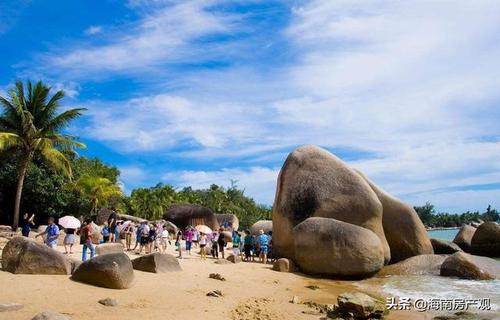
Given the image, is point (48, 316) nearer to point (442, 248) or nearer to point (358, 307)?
point (358, 307)

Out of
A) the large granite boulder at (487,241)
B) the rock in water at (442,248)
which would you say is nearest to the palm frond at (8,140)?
the rock in water at (442,248)

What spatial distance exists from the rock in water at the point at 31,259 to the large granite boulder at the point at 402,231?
1416 centimetres

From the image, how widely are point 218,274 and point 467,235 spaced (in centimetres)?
2189

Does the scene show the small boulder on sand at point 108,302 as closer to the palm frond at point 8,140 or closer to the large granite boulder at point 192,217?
the palm frond at point 8,140

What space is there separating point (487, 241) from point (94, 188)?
25.9m

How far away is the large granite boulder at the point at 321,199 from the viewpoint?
19266 millimetres

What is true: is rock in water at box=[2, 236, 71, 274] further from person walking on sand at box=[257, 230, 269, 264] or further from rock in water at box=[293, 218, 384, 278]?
person walking on sand at box=[257, 230, 269, 264]

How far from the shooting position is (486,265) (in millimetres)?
17547

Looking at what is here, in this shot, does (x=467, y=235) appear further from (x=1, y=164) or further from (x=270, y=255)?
(x=1, y=164)

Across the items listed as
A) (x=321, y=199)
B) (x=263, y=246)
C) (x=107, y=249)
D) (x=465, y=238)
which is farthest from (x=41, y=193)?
(x=465, y=238)

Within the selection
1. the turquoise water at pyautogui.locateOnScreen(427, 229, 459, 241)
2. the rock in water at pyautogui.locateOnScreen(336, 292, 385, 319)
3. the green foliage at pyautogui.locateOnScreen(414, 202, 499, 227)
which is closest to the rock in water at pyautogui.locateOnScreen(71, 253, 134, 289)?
the rock in water at pyautogui.locateOnScreen(336, 292, 385, 319)

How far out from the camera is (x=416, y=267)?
1894 centimetres

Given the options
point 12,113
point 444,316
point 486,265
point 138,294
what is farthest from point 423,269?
point 12,113

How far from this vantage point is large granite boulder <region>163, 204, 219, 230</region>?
3678cm
